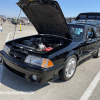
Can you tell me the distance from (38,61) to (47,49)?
717mm

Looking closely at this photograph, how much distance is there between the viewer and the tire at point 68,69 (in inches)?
107

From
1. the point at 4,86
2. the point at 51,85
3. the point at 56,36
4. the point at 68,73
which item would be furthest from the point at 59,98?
the point at 56,36

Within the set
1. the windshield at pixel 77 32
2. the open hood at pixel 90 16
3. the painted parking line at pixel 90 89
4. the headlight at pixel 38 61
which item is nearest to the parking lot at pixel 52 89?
the painted parking line at pixel 90 89

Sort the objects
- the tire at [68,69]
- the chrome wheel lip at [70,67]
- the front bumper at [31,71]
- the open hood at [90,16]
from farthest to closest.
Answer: the open hood at [90,16] < the chrome wheel lip at [70,67] < the tire at [68,69] < the front bumper at [31,71]

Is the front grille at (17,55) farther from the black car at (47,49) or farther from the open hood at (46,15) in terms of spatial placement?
the open hood at (46,15)

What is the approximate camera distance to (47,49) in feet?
9.84

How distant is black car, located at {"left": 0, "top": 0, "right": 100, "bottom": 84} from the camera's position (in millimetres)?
2362

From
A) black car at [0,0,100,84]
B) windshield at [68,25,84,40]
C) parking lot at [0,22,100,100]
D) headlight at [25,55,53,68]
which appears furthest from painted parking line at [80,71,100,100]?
windshield at [68,25,84,40]

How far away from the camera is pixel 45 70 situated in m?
2.29

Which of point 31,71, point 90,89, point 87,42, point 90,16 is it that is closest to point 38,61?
point 31,71

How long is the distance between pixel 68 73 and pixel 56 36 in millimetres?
1339

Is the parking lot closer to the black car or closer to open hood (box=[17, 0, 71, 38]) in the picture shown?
the black car

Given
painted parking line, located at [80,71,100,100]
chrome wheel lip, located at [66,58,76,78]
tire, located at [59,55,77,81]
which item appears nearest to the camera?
painted parking line, located at [80,71,100,100]

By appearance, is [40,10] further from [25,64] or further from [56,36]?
[25,64]
